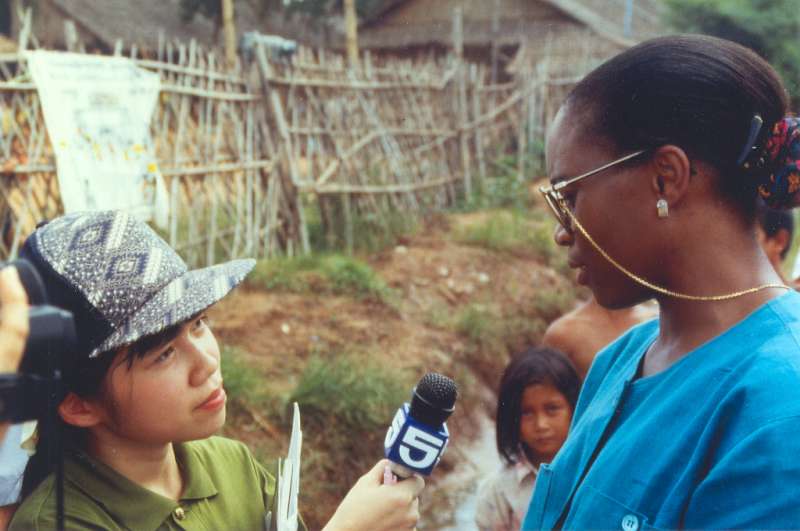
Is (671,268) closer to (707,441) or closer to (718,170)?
(718,170)

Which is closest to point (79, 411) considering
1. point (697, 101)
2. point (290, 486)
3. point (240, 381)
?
point (290, 486)

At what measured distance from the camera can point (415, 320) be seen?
6918mm

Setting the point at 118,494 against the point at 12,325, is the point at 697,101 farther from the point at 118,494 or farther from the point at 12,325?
the point at 118,494

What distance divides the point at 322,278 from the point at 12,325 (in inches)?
250

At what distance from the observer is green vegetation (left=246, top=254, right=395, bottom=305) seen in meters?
7.03

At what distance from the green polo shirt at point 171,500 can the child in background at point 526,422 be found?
1.34 metres

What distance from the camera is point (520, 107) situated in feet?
42.8

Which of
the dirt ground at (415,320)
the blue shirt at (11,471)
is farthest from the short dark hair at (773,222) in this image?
the blue shirt at (11,471)

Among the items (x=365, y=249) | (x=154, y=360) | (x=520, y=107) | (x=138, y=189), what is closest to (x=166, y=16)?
(x=520, y=107)

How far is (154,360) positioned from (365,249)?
22.4 ft

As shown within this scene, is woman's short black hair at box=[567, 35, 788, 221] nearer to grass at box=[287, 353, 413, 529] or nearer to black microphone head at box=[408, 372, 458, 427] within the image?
black microphone head at box=[408, 372, 458, 427]

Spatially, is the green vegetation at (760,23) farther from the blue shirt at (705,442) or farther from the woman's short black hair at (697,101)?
the blue shirt at (705,442)

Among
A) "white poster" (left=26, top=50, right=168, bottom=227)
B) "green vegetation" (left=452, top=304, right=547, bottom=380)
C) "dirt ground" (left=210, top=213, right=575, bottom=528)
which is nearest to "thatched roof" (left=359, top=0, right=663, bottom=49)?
"dirt ground" (left=210, top=213, right=575, bottom=528)

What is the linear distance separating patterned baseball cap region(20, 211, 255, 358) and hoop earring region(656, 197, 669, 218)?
867 mm
